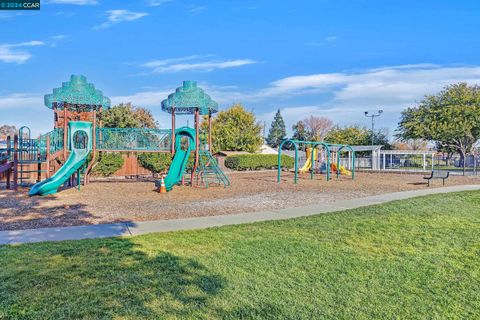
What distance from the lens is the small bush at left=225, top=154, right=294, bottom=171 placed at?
33.8 meters

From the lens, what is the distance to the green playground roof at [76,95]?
1555cm

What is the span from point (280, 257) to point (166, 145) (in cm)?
1436

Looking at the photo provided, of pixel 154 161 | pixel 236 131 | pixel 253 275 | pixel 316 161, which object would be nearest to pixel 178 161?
pixel 154 161

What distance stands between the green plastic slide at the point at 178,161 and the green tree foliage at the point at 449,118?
1407 inches

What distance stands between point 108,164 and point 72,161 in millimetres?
9540

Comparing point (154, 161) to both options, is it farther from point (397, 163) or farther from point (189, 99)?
point (397, 163)

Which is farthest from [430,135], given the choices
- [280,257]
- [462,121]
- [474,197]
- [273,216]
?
[280,257]

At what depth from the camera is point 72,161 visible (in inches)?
595

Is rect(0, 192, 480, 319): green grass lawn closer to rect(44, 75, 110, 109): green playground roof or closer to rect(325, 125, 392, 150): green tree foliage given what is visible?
rect(44, 75, 110, 109): green playground roof

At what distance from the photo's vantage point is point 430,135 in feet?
146

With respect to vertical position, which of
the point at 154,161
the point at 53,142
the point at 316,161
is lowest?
the point at 316,161

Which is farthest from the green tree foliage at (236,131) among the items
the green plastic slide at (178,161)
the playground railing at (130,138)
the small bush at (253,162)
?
the green plastic slide at (178,161)

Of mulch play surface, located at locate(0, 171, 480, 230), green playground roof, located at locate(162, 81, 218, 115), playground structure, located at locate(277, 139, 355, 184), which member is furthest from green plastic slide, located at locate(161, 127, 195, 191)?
playground structure, located at locate(277, 139, 355, 184)

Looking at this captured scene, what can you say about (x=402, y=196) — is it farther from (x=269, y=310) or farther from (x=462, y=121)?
(x=462, y=121)
